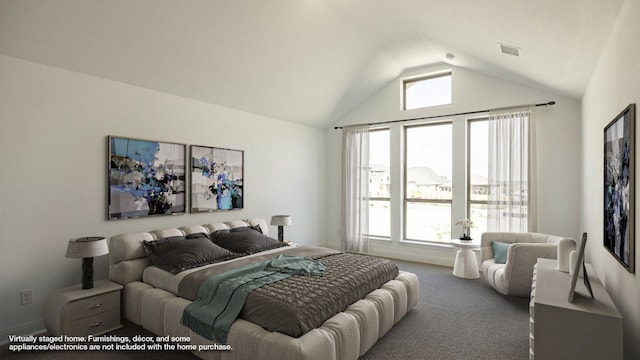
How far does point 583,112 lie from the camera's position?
428 centimetres

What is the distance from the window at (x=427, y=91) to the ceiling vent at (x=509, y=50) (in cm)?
183

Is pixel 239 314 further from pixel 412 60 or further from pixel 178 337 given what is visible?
pixel 412 60

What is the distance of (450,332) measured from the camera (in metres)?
3.12

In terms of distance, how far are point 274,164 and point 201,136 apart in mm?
1555

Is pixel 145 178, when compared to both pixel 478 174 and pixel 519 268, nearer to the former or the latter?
pixel 519 268

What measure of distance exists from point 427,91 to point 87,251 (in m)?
5.59

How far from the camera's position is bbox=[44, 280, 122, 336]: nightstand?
2.84 m

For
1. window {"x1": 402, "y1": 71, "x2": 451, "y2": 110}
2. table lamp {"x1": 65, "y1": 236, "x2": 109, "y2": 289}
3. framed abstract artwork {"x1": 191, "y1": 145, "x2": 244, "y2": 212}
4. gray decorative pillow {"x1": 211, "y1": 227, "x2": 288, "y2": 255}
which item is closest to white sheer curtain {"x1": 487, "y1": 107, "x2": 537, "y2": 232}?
window {"x1": 402, "y1": 71, "x2": 451, "y2": 110}

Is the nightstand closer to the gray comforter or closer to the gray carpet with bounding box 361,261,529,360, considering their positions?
the gray comforter

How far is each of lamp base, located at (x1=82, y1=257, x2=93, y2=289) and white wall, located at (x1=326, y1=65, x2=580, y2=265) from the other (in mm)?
4675

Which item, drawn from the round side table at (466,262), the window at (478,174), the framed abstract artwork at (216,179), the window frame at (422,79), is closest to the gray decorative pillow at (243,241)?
the framed abstract artwork at (216,179)

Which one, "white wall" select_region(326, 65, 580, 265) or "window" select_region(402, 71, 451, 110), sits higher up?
"window" select_region(402, 71, 451, 110)

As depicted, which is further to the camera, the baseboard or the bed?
the baseboard

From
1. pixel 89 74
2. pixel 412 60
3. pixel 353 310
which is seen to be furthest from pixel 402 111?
pixel 89 74
